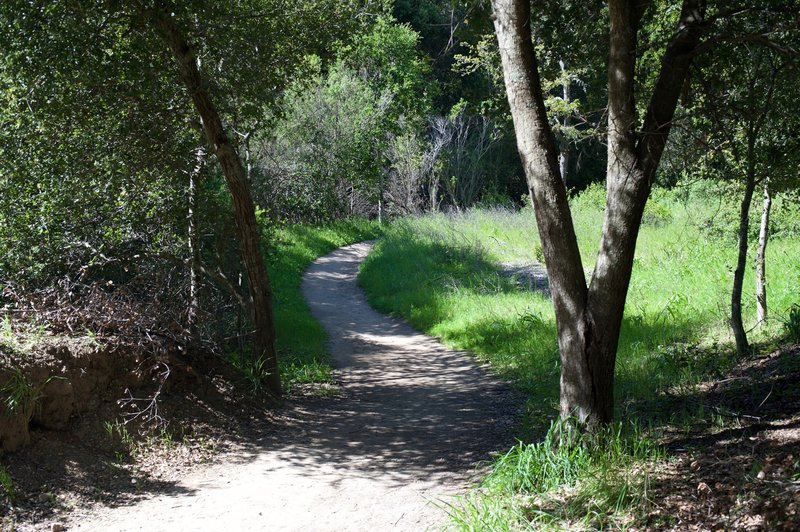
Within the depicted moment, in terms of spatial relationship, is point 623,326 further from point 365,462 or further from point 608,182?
point 608,182

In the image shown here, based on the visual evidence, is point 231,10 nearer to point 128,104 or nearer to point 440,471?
point 128,104

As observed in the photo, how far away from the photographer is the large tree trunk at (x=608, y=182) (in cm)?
552

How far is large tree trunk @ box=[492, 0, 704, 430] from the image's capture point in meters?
5.52

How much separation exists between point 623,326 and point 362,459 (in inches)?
214

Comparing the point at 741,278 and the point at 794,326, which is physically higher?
the point at 741,278

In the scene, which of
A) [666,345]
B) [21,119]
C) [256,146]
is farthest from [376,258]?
[21,119]

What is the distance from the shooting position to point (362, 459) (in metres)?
7.29

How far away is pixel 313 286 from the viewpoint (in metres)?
20.0

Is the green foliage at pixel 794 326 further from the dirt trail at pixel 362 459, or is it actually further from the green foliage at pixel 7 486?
the green foliage at pixel 7 486

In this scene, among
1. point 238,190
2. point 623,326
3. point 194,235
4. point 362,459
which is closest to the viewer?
point 362,459

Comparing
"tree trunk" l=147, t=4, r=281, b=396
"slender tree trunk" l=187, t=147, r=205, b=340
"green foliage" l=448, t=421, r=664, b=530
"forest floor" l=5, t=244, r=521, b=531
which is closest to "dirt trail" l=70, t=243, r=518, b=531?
"forest floor" l=5, t=244, r=521, b=531

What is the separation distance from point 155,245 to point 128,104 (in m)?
1.73

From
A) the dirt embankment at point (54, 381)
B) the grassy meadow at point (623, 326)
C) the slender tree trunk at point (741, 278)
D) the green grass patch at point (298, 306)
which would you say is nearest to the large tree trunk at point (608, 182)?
the grassy meadow at point (623, 326)

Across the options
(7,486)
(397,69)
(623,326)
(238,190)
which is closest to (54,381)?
(7,486)
